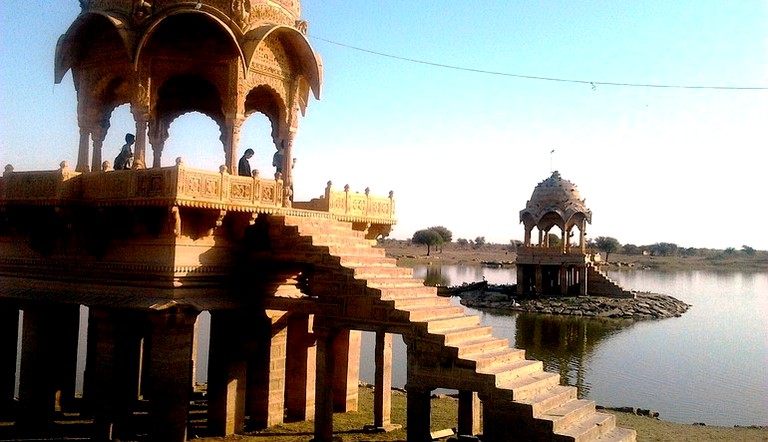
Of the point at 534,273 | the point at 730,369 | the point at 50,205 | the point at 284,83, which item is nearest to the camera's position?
the point at 50,205

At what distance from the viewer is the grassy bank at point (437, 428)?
40.0 feet

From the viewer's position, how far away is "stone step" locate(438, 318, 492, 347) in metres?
9.48

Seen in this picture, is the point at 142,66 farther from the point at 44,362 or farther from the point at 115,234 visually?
the point at 44,362

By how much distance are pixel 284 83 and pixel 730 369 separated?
72.0 feet

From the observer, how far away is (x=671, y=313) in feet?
142

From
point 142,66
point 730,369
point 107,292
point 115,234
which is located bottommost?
point 730,369

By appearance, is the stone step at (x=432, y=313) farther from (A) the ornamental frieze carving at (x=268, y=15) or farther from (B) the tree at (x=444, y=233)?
(B) the tree at (x=444, y=233)

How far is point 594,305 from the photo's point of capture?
137ft

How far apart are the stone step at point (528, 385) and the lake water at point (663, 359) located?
10.1 metres

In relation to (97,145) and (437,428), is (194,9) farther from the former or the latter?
(437,428)

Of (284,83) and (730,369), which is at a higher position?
(284,83)

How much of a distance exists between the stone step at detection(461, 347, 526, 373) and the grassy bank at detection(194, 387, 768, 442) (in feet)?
10.4

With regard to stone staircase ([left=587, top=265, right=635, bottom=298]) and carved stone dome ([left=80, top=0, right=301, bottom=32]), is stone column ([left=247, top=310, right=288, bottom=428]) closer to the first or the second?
carved stone dome ([left=80, top=0, right=301, bottom=32])

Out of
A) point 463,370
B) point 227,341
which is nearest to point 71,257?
point 227,341
